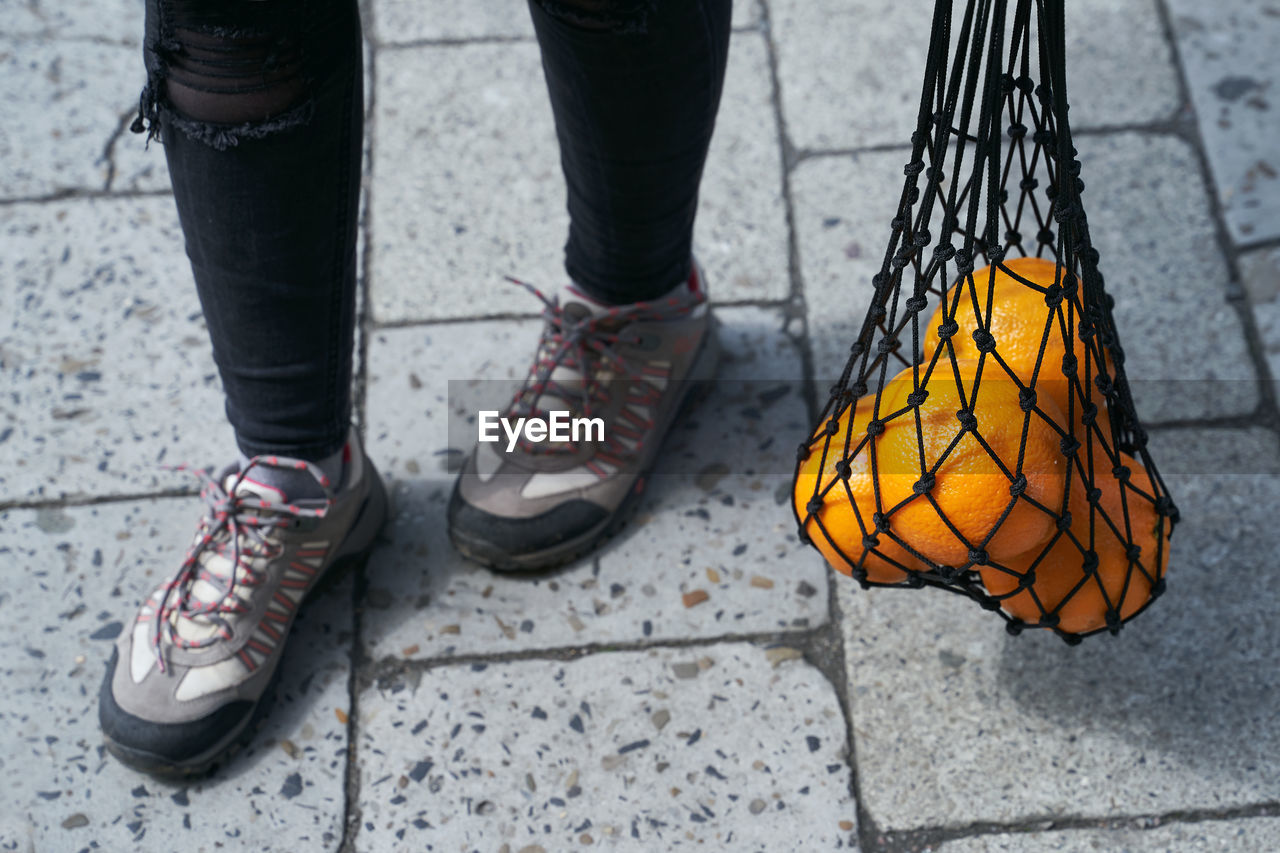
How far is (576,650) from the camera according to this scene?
1585mm

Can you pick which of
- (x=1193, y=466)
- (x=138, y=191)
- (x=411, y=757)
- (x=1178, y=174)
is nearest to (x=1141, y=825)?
(x=1193, y=466)

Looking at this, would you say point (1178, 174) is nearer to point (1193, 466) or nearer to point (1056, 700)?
point (1193, 466)

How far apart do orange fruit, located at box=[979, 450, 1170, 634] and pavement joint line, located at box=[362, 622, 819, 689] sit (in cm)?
43

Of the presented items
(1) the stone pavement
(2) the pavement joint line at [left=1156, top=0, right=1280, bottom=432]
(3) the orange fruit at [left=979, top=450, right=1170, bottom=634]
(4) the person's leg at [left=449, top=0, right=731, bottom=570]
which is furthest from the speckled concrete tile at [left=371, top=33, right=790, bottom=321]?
(3) the orange fruit at [left=979, top=450, right=1170, bottom=634]

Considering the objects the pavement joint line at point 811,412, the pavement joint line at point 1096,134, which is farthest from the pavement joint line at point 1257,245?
the pavement joint line at point 811,412

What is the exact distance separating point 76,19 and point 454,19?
2.71 feet

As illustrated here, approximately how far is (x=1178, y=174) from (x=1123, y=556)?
1194mm

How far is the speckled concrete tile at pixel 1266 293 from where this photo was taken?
5.97 feet

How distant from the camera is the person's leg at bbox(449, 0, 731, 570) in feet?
4.32

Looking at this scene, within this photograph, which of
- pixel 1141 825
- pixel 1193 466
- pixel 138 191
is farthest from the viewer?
pixel 138 191

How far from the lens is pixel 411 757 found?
1.49 metres

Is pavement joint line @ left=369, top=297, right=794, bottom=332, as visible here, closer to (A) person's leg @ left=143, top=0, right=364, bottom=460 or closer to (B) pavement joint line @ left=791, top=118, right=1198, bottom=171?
(B) pavement joint line @ left=791, top=118, right=1198, bottom=171

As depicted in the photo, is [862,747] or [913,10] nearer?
[862,747]

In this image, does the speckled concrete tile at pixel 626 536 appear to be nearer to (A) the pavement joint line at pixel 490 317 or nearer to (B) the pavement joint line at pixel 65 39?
(A) the pavement joint line at pixel 490 317
